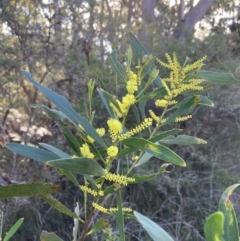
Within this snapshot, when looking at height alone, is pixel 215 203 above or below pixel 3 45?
below

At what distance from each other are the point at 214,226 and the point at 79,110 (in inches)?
135

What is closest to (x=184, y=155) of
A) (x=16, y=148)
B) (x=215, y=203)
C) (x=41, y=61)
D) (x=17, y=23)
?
(x=215, y=203)

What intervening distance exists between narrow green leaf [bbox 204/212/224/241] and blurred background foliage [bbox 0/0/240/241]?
9.33ft

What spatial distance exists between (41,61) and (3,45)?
1.24 feet

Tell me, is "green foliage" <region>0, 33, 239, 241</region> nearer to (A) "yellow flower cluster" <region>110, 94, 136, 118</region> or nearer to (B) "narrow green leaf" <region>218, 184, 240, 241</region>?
(A) "yellow flower cluster" <region>110, 94, 136, 118</region>

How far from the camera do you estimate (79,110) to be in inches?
155

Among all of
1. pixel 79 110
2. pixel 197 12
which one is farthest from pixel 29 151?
pixel 197 12

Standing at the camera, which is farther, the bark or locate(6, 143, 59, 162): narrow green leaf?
the bark

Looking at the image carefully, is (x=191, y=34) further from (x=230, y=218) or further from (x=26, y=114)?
(x=230, y=218)

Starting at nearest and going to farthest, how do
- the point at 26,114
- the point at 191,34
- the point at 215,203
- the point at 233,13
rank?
1. the point at 215,203
2. the point at 26,114
3. the point at 191,34
4. the point at 233,13

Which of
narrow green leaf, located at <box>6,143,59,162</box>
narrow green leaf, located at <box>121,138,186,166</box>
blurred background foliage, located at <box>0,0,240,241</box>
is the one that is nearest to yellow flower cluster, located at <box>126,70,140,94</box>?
narrow green leaf, located at <box>121,138,186,166</box>

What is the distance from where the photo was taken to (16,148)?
0.91 m

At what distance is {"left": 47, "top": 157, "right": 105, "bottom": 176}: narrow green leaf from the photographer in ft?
2.55

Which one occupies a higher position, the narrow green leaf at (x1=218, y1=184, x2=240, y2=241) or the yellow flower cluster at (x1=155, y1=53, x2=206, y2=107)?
the yellow flower cluster at (x1=155, y1=53, x2=206, y2=107)
